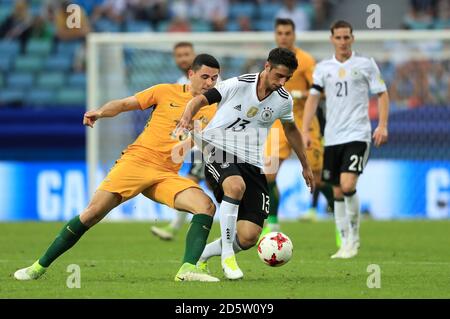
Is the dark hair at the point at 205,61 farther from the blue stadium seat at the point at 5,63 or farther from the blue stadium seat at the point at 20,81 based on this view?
the blue stadium seat at the point at 5,63

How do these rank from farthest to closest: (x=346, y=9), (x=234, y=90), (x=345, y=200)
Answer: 1. (x=346, y=9)
2. (x=345, y=200)
3. (x=234, y=90)

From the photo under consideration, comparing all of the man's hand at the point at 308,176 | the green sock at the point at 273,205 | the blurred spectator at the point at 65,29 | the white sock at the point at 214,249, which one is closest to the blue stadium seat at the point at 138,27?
the blurred spectator at the point at 65,29

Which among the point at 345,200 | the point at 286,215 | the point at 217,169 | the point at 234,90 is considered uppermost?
the point at 234,90

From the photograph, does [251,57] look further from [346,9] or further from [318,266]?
[318,266]

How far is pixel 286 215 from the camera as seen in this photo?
701 inches

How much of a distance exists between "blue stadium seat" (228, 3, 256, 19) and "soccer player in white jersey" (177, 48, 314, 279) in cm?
1383

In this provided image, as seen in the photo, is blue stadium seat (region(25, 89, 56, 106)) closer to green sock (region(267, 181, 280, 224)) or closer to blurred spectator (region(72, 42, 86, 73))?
blurred spectator (region(72, 42, 86, 73))

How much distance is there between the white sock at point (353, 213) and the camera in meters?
11.7

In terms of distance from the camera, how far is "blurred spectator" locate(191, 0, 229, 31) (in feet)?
74.6

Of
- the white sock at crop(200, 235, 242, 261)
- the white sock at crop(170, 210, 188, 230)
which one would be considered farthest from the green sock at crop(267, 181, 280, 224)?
the white sock at crop(200, 235, 242, 261)

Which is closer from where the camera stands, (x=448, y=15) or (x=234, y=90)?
(x=234, y=90)

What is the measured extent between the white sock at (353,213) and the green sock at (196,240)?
3.12m
